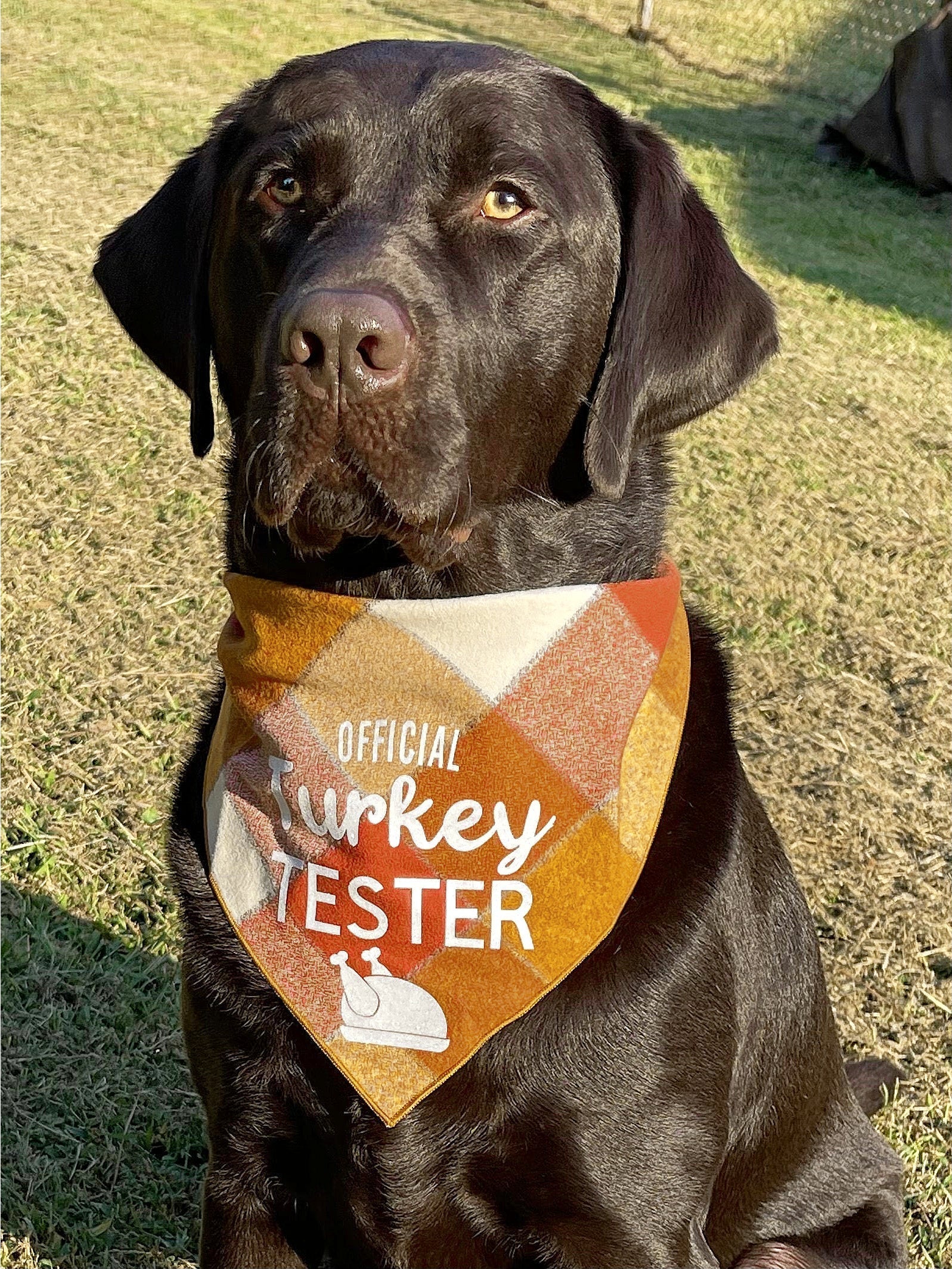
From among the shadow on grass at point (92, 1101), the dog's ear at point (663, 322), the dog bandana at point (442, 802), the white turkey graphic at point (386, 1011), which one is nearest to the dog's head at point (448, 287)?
the dog's ear at point (663, 322)

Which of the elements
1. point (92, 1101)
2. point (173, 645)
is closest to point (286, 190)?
point (92, 1101)

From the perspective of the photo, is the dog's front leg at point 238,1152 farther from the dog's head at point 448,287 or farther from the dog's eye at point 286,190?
the dog's eye at point 286,190

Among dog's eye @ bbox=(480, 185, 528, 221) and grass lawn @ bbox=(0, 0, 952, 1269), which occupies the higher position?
dog's eye @ bbox=(480, 185, 528, 221)

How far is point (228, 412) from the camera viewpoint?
7.69ft

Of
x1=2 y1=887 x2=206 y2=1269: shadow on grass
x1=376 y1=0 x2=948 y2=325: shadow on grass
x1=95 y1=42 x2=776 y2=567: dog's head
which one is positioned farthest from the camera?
x1=376 y1=0 x2=948 y2=325: shadow on grass

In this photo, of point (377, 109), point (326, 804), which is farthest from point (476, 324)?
point (326, 804)

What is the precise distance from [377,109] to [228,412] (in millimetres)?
563

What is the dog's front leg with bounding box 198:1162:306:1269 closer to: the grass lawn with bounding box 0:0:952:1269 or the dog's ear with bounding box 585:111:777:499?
the grass lawn with bounding box 0:0:952:1269

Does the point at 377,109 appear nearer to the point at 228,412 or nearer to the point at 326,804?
the point at 228,412

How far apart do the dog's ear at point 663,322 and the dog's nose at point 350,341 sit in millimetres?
420

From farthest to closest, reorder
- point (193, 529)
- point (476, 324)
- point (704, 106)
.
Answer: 1. point (704, 106)
2. point (193, 529)
3. point (476, 324)

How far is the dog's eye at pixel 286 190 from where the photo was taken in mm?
2121

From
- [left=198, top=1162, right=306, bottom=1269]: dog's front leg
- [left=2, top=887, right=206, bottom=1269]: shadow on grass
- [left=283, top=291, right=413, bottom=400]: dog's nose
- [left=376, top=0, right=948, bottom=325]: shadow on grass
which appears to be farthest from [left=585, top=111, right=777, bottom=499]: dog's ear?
[left=376, top=0, right=948, bottom=325]: shadow on grass

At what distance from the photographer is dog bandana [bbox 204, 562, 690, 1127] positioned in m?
2.12
